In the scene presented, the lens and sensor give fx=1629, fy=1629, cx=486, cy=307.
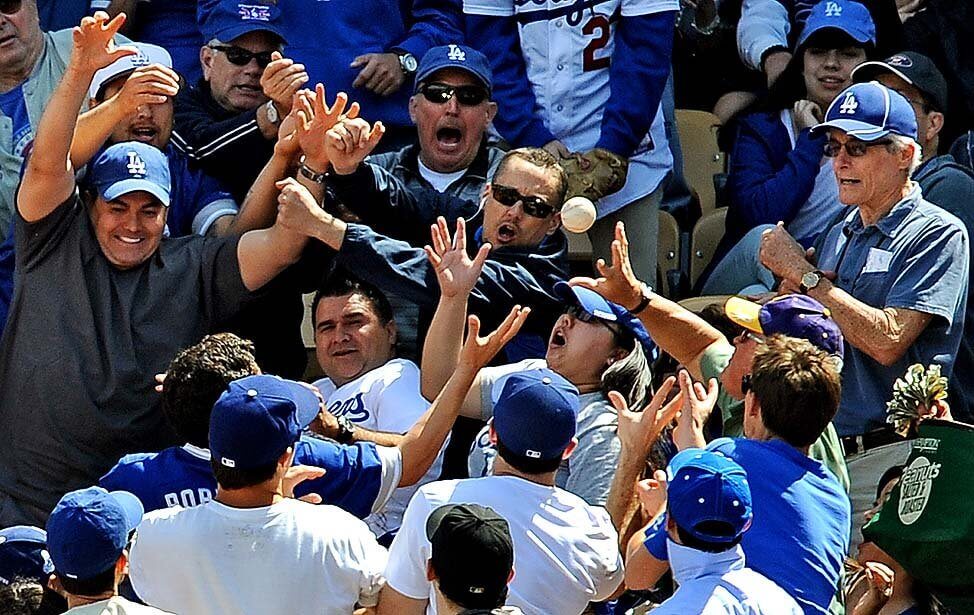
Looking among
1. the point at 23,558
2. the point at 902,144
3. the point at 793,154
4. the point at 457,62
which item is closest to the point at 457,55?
the point at 457,62

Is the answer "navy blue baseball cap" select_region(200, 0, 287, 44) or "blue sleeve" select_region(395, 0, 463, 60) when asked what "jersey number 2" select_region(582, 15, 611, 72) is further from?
"navy blue baseball cap" select_region(200, 0, 287, 44)

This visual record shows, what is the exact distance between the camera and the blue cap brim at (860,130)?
17.5ft

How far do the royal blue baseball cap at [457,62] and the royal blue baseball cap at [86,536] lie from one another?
2.86 metres

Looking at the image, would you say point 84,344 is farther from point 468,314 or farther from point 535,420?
point 535,420

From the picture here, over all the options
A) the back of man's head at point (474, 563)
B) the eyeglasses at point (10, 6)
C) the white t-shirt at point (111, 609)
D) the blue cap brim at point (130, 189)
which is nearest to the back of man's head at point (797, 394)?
the back of man's head at point (474, 563)

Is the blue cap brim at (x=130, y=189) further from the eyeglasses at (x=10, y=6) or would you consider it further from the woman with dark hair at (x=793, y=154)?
the woman with dark hair at (x=793, y=154)

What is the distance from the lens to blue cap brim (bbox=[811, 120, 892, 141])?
532cm

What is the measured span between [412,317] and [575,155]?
1.00 meters

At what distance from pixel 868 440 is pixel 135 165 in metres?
2.55

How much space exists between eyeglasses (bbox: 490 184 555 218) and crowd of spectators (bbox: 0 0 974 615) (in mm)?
12

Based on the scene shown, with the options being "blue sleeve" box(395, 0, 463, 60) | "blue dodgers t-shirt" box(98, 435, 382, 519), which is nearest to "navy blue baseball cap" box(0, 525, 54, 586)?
"blue dodgers t-shirt" box(98, 435, 382, 519)

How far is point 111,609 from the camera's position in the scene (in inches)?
142

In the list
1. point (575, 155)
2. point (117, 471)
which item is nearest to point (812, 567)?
point (117, 471)

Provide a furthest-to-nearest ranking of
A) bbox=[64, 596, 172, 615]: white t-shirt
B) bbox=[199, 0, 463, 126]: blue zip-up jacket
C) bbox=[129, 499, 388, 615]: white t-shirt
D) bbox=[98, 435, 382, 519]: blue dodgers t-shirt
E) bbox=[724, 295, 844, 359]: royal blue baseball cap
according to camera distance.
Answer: bbox=[199, 0, 463, 126]: blue zip-up jacket < bbox=[724, 295, 844, 359]: royal blue baseball cap < bbox=[98, 435, 382, 519]: blue dodgers t-shirt < bbox=[129, 499, 388, 615]: white t-shirt < bbox=[64, 596, 172, 615]: white t-shirt
